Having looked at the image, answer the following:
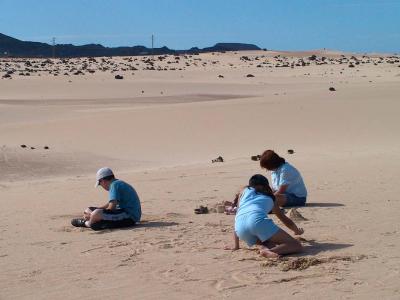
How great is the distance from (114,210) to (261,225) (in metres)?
2.12

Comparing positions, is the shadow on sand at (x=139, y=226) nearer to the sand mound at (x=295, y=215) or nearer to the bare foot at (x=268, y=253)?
the sand mound at (x=295, y=215)

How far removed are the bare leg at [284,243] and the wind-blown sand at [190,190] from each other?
92 millimetres

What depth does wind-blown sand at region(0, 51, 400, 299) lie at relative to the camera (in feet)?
17.7

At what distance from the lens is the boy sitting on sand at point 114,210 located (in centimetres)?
755

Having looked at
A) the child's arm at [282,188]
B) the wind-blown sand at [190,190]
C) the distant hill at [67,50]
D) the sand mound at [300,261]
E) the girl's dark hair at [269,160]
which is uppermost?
the distant hill at [67,50]

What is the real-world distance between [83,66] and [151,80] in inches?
392

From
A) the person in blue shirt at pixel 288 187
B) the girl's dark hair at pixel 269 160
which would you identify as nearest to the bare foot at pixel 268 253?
the girl's dark hair at pixel 269 160

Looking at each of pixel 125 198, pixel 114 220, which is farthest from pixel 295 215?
pixel 114 220

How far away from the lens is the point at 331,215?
8070 mm

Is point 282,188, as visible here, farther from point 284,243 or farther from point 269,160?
point 284,243

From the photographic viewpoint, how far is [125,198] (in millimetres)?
7711

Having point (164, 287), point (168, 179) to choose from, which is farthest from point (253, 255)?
point (168, 179)

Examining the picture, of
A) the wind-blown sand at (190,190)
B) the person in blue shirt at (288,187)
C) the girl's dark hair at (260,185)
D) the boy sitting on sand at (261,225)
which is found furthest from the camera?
the person in blue shirt at (288,187)

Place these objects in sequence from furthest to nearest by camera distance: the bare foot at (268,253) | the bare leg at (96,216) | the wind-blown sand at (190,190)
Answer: the bare leg at (96,216), the bare foot at (268,253), the wind-blown sand at (190,190)
